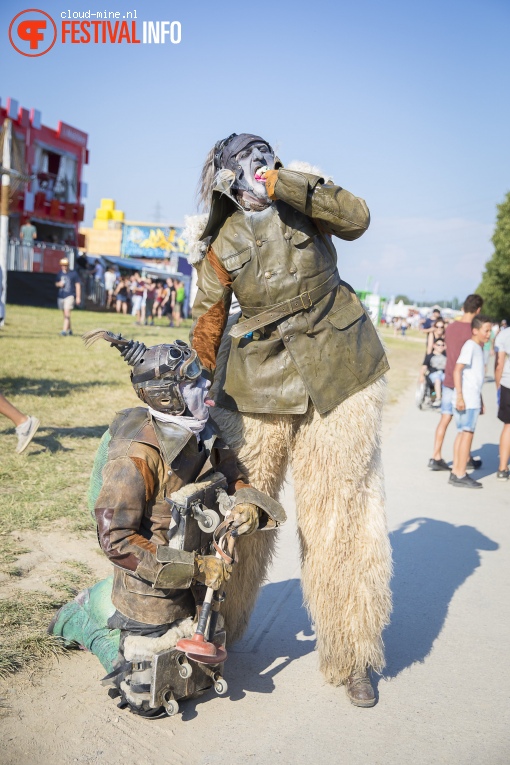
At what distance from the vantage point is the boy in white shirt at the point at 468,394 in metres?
6.82

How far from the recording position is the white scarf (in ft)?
8.63

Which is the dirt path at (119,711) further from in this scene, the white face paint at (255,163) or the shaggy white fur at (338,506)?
the white face paint at (255,163)

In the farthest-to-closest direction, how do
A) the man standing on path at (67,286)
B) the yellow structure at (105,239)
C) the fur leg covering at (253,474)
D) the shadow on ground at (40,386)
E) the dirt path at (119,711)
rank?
1. the yellow structure at (105,239)
2. the man standing on path at (67,286)
3. the shadow on ground at (40,386)
4. the fur leg covering at (253,474)
5. the dirt path at (119,711)

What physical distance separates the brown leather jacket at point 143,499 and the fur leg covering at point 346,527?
1.48 feet

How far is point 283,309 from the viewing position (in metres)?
2.86

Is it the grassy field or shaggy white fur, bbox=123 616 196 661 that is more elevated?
shaggy white fur, bbox=123 616 196 661

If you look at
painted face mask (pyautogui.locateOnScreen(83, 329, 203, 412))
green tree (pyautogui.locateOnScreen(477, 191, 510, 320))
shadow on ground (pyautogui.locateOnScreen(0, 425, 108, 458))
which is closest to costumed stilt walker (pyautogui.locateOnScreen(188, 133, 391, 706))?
painted face mask (pyautogui.locateOnScreen(83, 329, 203, 412))

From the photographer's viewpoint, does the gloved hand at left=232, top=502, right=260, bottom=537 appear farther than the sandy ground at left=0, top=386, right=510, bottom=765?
Yes

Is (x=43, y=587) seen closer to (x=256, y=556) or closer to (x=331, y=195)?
(x=256, y=556)

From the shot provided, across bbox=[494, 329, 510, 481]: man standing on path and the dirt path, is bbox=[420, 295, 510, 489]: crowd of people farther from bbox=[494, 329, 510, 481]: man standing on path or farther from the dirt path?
the dirt path

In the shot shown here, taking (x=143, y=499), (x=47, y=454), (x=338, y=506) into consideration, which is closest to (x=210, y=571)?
(x=143, y=499)

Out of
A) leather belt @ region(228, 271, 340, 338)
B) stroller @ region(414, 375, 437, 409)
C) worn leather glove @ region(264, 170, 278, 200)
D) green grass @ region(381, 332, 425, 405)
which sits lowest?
green grass @ region(381, 332, 425, 405)

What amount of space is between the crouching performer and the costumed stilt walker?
0.26 metres

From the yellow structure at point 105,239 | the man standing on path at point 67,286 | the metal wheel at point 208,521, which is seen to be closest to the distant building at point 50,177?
the yellow structure at point 105,239
